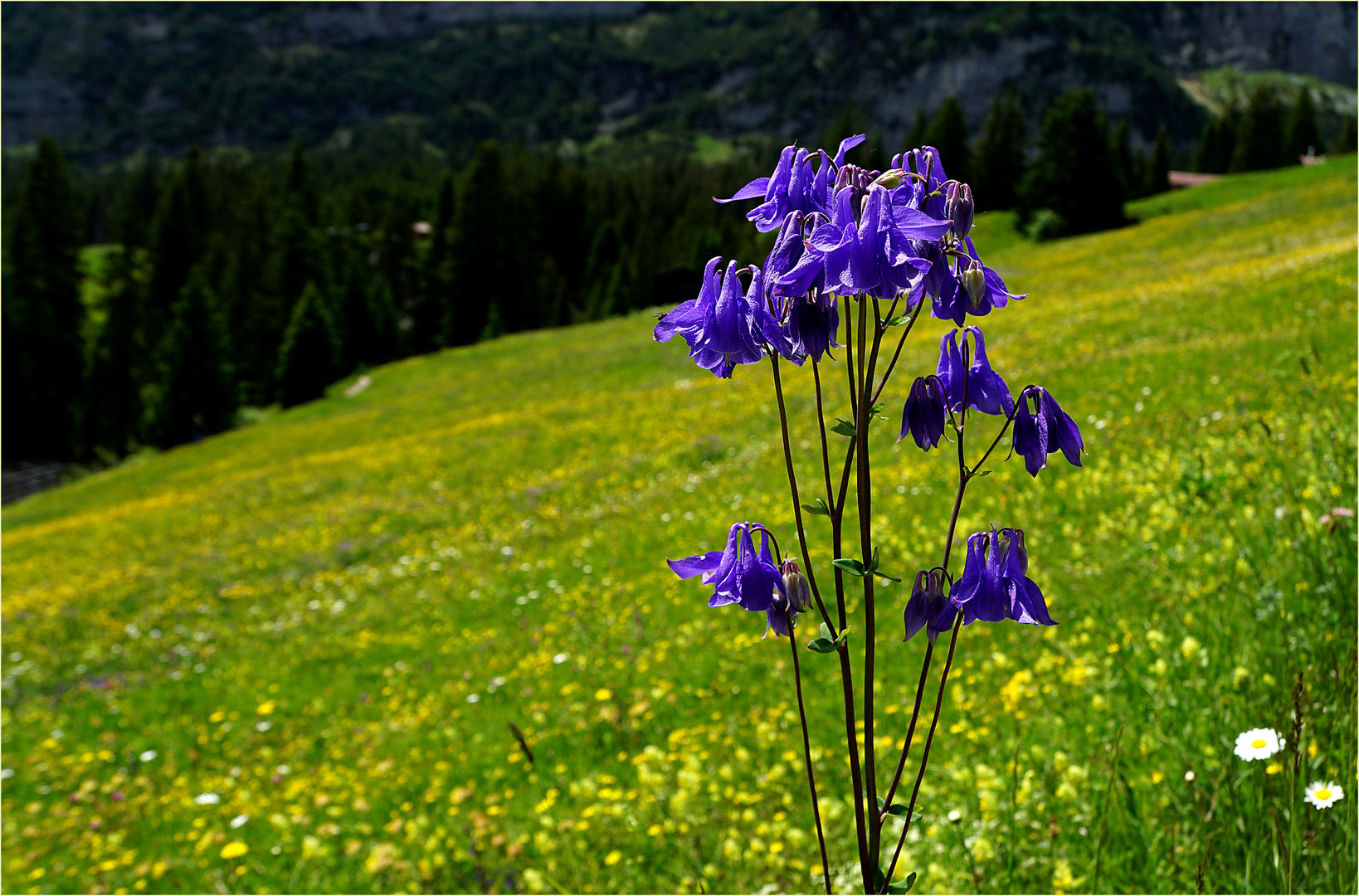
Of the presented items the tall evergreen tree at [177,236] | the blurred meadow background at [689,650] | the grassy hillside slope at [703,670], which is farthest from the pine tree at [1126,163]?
the tall evergreen tree at [177,236]

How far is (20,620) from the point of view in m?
14.9

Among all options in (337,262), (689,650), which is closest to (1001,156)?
(337,262)

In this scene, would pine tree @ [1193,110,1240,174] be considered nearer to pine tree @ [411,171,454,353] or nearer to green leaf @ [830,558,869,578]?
pine tree @ [411,171,454,353]

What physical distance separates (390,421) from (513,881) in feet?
95.4

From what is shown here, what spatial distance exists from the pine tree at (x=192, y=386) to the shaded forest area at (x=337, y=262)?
0.13 m

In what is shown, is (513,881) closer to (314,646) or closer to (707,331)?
(707,331)

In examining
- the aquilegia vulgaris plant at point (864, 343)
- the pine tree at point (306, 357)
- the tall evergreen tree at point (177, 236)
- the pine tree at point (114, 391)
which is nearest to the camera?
the aquilegia vulgaris plant at point (864, 343)

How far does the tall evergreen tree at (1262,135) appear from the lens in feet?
270

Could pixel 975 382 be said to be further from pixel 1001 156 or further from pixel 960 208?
pixel 1001 156

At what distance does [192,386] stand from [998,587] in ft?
210

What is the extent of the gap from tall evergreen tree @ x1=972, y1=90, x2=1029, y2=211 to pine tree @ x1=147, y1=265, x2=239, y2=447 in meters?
60.1

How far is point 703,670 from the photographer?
636 cm

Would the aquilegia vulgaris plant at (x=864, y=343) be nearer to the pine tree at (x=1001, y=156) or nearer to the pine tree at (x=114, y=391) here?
the pine tree at (x=1001, y=156)

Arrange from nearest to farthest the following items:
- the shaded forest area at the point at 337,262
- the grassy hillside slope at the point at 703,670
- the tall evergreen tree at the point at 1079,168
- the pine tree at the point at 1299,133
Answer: the grassy hillside slope at the point at 703,670 → the tall evergreen tree at the point at 1079,168 → the shaded forest area at the point at 337,262 → the pine tree at the point at 1299,133
